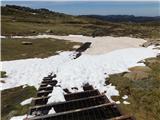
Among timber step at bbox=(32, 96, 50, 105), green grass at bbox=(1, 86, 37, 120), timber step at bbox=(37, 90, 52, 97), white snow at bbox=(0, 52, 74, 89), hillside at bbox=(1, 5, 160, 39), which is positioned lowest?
green grass at bbox=(1, 86, 37, 120)

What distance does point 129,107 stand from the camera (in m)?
→ 19.8

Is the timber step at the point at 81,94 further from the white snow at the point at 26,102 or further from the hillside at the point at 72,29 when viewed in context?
the hillside at the point at 72,29

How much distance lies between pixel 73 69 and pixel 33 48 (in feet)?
51.1

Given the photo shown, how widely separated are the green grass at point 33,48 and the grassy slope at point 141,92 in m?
14.8

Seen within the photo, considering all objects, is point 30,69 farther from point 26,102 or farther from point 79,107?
point 79,107

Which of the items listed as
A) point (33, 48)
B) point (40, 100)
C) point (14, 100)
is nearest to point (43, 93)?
point (40, 100)

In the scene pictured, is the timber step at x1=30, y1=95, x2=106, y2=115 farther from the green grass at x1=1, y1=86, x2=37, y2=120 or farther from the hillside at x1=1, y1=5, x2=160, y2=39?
the hillside at x1=1, y1=5, x2=160, y2=39

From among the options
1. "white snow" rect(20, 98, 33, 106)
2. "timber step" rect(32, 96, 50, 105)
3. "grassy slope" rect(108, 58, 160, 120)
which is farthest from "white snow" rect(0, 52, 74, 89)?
"grassy slope" rect(108, 58, 160, 120)

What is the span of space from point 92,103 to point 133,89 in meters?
3.94

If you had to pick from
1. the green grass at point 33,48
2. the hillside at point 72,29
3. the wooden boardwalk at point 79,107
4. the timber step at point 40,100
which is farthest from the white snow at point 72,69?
the hillside at point 72,29

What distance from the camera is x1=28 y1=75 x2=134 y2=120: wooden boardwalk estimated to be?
18.5 metres

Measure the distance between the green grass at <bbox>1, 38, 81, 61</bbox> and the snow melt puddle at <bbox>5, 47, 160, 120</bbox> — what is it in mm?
2905

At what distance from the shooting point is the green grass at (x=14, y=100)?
19786 mm

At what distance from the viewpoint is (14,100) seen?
878 inches
